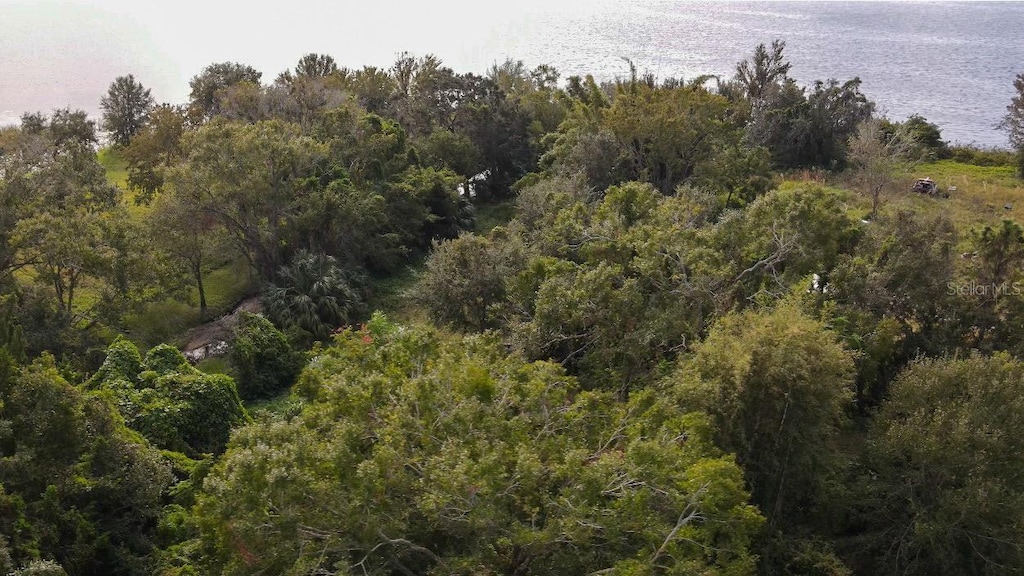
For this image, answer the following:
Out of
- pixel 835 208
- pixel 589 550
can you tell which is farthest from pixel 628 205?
pixel 589 550

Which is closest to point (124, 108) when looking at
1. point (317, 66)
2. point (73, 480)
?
point (317, 66)

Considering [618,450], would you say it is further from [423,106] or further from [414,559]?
[423,106]

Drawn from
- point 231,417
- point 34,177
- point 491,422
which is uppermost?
point 34,177

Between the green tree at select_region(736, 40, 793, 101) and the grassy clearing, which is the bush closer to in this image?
the grassy clearing

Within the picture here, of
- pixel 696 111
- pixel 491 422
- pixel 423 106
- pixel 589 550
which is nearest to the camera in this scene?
pixel 589 550

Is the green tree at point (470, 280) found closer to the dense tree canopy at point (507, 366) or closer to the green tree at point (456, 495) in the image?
the dense tree canopy at point (507, 366)

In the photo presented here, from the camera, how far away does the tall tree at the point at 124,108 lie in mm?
47438

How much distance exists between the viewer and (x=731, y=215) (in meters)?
20.0

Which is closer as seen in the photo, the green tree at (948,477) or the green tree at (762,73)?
the green tree at (948,477)

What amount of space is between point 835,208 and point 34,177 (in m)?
26.7

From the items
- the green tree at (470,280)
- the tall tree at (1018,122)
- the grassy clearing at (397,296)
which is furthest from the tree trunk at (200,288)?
the tall tree at (1018,122)

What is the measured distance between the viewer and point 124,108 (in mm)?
47969

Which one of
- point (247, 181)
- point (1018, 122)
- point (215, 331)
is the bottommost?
point (215, 331)

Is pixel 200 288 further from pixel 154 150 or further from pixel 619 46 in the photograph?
pixel 619 46
